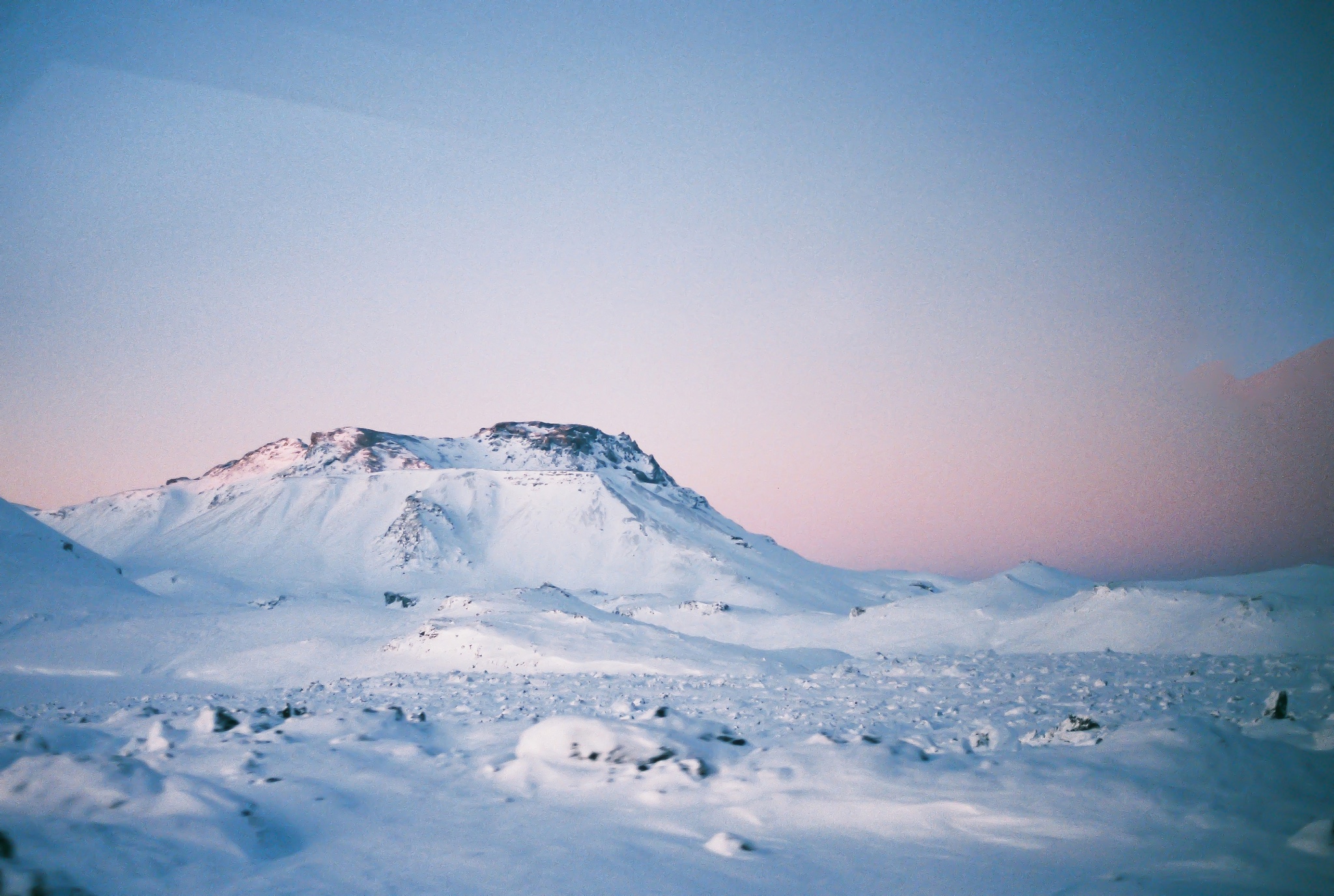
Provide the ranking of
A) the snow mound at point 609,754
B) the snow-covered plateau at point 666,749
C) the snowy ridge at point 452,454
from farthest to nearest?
1. the snowy ridge at point 452,454
2. the snow mound at point 609,754
3. the snow-covered plateau at point 666,749

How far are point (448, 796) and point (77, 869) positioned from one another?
8.34 feet

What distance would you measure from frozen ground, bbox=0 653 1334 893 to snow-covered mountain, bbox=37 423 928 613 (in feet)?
175

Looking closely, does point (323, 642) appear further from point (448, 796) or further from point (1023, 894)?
point (1023, 894)

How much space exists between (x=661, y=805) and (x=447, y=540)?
7899 cm

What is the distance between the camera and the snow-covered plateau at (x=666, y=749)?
4043 millimetres

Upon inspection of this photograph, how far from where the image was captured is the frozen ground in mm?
3904

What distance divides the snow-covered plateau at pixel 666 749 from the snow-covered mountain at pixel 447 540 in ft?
121

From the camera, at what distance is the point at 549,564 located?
250 ft

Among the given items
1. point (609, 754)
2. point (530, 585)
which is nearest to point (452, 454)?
point (530, 585)

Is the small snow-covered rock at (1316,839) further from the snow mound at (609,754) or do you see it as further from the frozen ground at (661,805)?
the snow mound at (609,754)

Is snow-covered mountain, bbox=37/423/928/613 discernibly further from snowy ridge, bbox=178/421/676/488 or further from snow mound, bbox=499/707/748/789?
snow mound, bbox=499/707/748/789

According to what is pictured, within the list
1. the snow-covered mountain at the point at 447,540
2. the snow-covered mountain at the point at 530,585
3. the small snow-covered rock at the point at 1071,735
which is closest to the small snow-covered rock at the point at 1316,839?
the small snow-covered rock at the point at 1071,735

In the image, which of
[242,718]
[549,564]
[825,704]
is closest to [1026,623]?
[825,704]

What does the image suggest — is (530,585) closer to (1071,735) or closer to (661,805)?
(1071,735)
